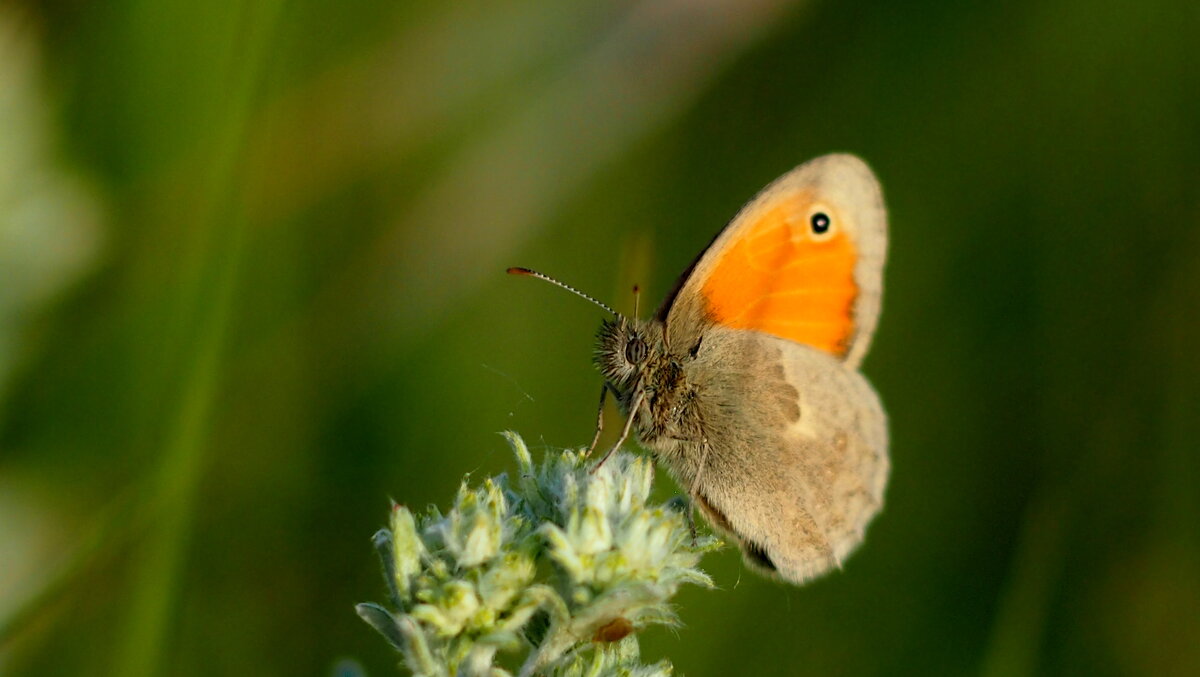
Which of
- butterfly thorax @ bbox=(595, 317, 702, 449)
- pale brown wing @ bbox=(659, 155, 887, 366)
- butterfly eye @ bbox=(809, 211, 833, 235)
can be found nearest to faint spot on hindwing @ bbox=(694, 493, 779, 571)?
butterfly thorax @ bbox=(595, 317, 702, 449)

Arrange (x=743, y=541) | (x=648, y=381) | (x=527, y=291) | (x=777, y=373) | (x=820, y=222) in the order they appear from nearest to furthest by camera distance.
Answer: (x=743, y=541) < (x=648, y=381) < (x=777, y=373) < (x=820, y=222) < (x=527, y=291)

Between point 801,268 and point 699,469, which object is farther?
point 801,268

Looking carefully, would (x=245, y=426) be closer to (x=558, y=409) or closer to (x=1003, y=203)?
(x=558, y=409)

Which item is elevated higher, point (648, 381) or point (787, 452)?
point (648, 381)

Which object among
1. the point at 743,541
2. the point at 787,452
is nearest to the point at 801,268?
the point at 787,452

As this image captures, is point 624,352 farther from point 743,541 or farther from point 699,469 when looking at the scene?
point 743,541

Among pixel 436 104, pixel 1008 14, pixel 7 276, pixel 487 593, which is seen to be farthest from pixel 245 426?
pixel 1008 14
